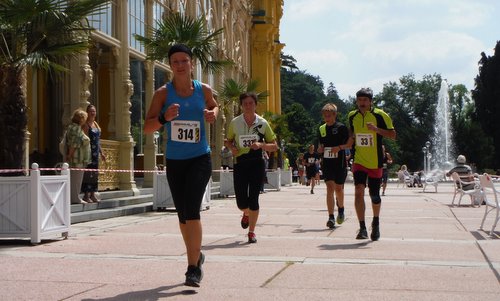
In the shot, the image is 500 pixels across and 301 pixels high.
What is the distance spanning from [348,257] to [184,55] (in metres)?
2.86

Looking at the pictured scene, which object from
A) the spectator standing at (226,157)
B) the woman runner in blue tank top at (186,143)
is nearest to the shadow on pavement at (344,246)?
the woman runner in blue tank top at (186,143)

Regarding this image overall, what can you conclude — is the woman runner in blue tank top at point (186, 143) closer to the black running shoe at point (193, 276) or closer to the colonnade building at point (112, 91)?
the black running shoe at point (193, 276)

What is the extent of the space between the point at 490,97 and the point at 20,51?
81119 millimetres

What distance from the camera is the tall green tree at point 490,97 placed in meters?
85.4

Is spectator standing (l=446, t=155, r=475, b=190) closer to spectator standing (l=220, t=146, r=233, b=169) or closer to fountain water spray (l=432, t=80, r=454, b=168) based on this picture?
spectator standing (l=220, t=146, r=233, b=169)

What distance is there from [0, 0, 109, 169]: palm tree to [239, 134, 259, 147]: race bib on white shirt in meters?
2.73

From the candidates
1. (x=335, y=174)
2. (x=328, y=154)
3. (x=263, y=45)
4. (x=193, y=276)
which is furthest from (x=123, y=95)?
(x=263, y=45)

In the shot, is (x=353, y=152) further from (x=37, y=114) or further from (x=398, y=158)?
(x=398, y=158)

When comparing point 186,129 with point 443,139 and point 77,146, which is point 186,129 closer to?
point 77,146

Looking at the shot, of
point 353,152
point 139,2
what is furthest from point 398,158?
point 353,152

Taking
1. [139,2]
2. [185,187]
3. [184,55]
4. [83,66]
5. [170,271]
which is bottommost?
[170,271]

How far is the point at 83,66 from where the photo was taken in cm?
1645

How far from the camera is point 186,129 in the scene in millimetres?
6027

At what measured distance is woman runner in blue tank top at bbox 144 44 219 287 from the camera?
5992mm
